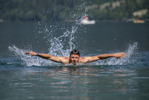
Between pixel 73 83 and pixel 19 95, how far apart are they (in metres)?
3.20

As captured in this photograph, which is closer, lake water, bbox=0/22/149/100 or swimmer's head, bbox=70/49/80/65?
lake water, bbox=0/22/149/100

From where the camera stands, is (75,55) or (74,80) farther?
(75,55)

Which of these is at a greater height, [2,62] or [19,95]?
[2,62]

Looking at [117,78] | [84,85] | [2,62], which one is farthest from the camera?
[2,62]

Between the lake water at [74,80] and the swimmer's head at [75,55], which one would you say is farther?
the swimmer's head at [75,55]

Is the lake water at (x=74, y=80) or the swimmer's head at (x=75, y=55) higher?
the swimmer's head at (x=75, y=55)

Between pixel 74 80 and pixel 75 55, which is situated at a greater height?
pixel 75 55

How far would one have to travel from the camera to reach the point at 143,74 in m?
21.6

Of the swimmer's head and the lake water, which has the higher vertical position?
the swimmer's head

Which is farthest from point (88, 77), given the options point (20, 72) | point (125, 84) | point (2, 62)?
point (2, 62)

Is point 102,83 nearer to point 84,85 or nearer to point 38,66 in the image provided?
point 84,85

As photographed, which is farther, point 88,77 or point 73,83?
point 88,77

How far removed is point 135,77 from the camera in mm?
20562

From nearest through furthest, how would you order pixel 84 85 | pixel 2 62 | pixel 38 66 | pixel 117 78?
pixel 84 85
pixel 117 78
pixel 38 66
pixel 2 62
